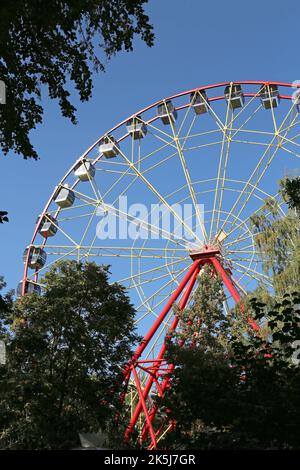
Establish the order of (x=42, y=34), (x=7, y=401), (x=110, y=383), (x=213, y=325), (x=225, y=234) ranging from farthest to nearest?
1. (x=213, y=325)
2. (x=225, y=234)
3. (x=110, y=383)
4. (x=7, y=401)
5. (x=42, y=34)

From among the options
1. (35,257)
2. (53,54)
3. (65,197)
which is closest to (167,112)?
(65,197)

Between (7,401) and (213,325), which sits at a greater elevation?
(213,325)

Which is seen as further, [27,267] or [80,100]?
[27,267]

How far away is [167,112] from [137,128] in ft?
5.83

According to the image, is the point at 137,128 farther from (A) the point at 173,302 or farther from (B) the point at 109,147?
(A) the point at 173,302

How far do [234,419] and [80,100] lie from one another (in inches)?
215

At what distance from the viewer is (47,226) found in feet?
80.6

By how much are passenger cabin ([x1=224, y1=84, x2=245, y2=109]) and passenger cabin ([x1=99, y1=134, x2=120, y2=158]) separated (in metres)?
6.08

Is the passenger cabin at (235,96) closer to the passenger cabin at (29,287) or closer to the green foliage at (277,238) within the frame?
the green foliage at (277,238)

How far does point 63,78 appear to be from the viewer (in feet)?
26.5

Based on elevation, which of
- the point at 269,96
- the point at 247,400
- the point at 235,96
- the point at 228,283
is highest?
the point at 235,96

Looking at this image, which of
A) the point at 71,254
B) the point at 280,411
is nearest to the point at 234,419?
the point at 280,411

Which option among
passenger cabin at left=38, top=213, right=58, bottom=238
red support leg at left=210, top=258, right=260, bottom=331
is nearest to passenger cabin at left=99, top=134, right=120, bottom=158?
passenger cabin at left=38, top=213, right=58, bottom=238

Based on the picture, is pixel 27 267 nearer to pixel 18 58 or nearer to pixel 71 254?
pixel 71 254
